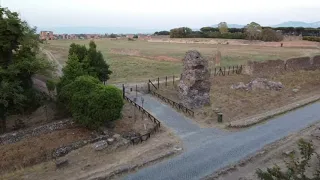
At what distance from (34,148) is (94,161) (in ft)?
16.6

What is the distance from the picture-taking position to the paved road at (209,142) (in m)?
18.3

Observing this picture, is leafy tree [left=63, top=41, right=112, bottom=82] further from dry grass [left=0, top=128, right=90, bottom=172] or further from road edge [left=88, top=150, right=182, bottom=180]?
road edge [left=88, top=150, right=182, bottom=180]

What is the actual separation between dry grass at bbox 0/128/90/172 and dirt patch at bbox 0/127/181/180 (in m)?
0.80

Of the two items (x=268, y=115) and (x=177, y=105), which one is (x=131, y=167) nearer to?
(x=177, y=105)

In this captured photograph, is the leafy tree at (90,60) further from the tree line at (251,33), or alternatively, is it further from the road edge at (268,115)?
the tree line at (251,33)

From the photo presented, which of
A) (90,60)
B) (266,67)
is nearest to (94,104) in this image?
(90,60)

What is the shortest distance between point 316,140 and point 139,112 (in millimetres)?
14135

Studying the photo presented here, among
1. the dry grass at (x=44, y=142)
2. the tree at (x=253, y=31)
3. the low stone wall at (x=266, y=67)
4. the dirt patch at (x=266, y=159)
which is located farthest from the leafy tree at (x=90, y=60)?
the tree at (x=253, y=31)

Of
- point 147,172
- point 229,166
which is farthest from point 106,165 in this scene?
point 229,166

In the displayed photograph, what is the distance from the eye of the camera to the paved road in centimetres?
Answer: 1831

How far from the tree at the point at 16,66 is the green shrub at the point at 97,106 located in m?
4.26

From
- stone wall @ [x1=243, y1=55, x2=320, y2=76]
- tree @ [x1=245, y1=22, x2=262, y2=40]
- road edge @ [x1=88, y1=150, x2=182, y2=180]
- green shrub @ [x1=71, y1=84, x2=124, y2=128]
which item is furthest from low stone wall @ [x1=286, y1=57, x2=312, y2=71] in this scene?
tree @ [x1=245, y1=22, x2=262, y2=40]

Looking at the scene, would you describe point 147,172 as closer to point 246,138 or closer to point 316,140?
point 246,138

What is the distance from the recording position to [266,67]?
4622 centimetres
